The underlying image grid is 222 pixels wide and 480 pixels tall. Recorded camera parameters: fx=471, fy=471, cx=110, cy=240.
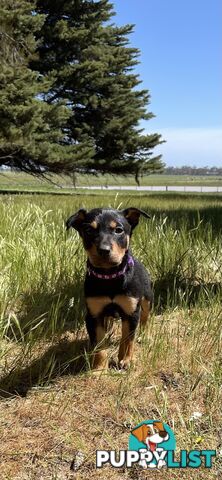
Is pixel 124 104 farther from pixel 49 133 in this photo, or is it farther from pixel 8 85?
→ pixel 8 85

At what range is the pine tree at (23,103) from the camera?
46.8 feet

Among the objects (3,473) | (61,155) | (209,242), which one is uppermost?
(61,155)

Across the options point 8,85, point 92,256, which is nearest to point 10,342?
point 92,256

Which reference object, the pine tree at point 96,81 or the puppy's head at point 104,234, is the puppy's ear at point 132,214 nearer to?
the puppy's head at point 104,234

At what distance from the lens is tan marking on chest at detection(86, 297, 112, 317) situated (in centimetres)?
227

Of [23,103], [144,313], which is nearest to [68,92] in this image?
[23,103]

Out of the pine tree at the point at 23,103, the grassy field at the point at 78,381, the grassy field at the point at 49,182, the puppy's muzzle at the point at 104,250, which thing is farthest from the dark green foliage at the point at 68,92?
the puppy's muzzle at the point at 104,250

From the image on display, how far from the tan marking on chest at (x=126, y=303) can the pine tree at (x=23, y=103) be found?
1290cm

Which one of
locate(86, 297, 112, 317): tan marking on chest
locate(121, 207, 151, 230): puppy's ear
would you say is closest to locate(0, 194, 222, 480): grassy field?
locate(86, 297, 112, 317): tan marking on chest

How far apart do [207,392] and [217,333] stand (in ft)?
1.79

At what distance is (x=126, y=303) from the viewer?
2.26 meters

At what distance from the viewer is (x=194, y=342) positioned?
2.52 m

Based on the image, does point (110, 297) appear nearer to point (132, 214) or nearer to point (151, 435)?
point (132, 214)

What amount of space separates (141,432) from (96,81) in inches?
733
